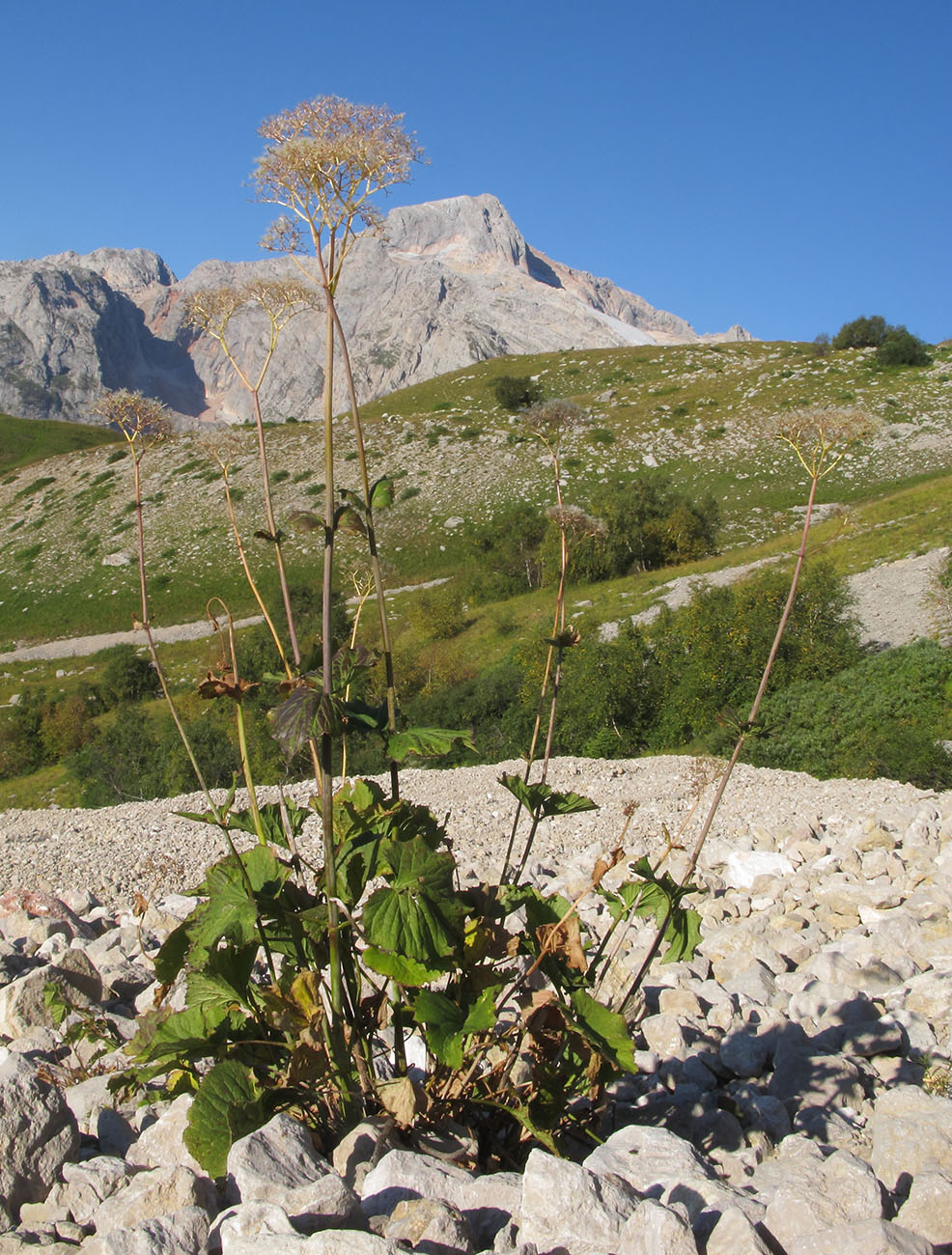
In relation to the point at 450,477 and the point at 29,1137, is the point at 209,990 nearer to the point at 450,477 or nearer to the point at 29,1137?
the point at 29,1137

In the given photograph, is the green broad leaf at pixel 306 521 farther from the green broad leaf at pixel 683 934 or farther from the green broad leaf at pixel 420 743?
the green broad leaf at pixel 683 934

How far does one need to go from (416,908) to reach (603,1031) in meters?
0.66

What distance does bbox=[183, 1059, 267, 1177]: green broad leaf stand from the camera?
2.17m

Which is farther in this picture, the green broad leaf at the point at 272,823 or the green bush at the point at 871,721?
the green bush at the point at 871,721

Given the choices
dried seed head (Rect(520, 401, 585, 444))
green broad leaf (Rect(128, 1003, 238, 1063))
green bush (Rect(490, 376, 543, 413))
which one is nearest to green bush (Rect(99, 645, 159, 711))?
dried seed head (Rect(520, 401, 585, 444))

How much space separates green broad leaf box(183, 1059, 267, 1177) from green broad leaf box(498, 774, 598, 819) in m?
1.08

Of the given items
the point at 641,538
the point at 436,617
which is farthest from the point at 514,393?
the point at 436,617

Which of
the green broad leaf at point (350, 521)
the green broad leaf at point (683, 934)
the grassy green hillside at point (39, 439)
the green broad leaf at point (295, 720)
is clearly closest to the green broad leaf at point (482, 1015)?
the green broad leaf at point (683, 934)

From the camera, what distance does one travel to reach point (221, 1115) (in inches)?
88.2

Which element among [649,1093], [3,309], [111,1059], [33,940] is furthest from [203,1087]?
[3,309]

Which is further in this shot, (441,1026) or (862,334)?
(862,334)

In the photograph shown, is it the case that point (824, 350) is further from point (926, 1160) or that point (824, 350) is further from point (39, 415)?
point (39, 415)

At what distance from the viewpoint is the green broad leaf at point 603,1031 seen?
217 cm

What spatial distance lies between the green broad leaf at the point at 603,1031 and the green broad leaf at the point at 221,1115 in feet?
2.92
